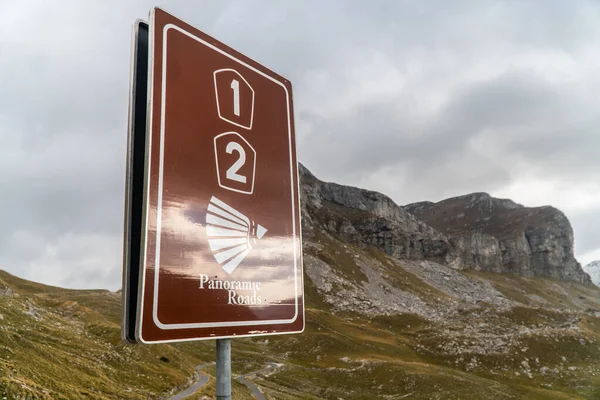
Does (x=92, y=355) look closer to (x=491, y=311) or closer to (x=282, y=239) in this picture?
(x=282, y=239)

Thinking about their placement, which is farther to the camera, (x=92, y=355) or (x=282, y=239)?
(x=92, y=355)

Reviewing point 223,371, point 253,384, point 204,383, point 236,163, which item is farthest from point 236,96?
point 253,384

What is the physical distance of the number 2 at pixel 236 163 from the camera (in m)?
5.12

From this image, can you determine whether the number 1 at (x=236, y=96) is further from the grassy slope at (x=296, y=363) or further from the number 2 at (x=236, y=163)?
the grassy slope at (x=296, y=363)

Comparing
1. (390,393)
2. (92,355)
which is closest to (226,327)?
(92,355)

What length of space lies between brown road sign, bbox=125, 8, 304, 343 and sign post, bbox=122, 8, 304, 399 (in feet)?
0.04

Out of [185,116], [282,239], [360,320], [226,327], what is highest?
[185,116]

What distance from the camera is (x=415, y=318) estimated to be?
5625 inches

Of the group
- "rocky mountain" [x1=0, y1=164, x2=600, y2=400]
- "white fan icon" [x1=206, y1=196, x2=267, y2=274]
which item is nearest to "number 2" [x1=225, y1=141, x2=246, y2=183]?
"white fan icon" [x1=206, y1=196, x2=267, y2=274]

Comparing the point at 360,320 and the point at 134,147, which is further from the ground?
the point at 134,147

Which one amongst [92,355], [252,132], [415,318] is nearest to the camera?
[252,132]

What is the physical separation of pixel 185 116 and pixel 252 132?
112cm

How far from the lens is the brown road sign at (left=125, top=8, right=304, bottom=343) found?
4266 millimetres

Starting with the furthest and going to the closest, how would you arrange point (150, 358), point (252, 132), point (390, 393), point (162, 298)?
1. point (390, 393)
2. point (150, 358)
3. point (252, 132)
4. point (162, 298)
